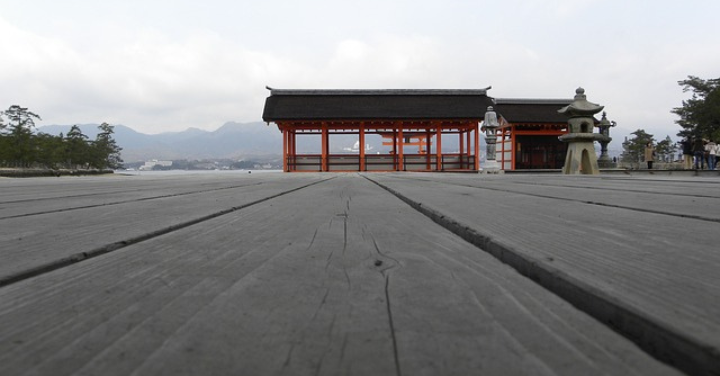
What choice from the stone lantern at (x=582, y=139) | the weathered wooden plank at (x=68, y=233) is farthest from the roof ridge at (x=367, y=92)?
the weathered wooden plank at (x=68, y=233)

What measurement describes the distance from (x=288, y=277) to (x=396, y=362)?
33 cm

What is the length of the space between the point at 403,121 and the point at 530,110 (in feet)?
24.9

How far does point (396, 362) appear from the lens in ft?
1.34

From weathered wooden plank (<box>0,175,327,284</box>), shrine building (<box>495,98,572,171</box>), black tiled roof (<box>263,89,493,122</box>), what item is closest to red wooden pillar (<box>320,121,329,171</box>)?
black tiled roof (<box>263,89,493,122</box>)

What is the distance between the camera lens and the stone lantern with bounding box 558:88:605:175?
9.62 m

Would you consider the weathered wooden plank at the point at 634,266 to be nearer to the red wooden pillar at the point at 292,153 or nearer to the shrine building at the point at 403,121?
the shrine building at the point at 403,121

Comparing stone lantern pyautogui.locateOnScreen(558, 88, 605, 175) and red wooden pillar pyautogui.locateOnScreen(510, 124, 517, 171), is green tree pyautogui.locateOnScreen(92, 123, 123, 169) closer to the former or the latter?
red wooden pillar pyautogui.locateOnScreen(510, 124, 517, 171)

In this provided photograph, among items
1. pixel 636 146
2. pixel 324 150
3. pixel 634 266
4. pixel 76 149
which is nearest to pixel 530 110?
pixel 324 150

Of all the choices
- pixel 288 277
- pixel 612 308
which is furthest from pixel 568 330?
pixel 288 277

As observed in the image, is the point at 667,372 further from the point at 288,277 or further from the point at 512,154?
the point at 512,154

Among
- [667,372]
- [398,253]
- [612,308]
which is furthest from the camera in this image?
[398,253]

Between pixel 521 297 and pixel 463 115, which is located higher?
pixel 463 115

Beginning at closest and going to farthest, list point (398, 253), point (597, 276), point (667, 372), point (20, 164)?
point (667, 372) → point (597, 276) → point (398, 253) → point (20, 164)

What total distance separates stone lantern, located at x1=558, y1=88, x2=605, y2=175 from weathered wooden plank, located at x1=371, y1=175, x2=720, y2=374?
9437 mm
